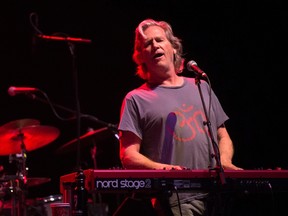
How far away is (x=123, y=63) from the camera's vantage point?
6.82m

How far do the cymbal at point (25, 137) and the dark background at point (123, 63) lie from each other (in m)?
0.32

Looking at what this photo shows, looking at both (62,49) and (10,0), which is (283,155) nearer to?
(62,49)

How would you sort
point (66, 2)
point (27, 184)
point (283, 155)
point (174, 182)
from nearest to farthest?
1. point (174, 182)
2. point (27, 184)
3. point (283, 155)
4. point (66, 2)

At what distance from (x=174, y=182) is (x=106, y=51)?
4170 mm

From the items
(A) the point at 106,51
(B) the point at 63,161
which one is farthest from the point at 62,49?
(B) the point at 63,161

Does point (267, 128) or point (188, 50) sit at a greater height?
point (188, 50)

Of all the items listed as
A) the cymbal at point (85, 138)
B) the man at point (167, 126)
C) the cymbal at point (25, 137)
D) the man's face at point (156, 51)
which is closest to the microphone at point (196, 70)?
the man at point (167, 126)

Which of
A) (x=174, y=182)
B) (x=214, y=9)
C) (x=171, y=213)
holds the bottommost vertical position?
(x=171, y=213)

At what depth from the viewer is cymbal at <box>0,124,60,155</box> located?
18.8 feet

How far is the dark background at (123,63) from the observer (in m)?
6.12

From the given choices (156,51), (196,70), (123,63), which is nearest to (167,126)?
(196,70)

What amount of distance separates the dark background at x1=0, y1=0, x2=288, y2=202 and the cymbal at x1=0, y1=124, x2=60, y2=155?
1.05 ft

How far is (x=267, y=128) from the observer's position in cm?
608

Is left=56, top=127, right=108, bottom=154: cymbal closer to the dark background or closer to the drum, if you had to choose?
the dark background
